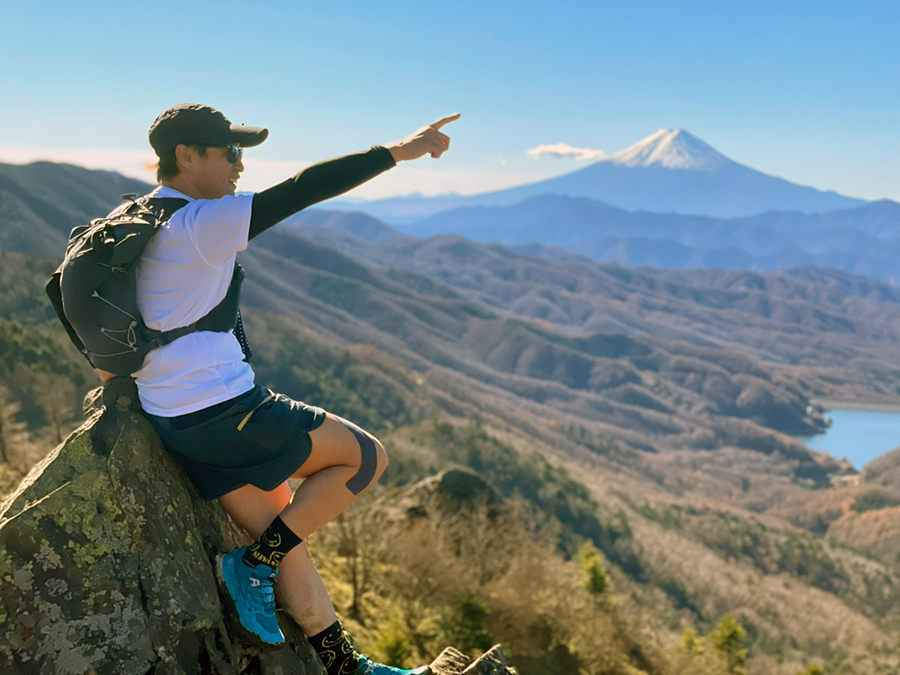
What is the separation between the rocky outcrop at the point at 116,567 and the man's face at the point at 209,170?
4.58 ft

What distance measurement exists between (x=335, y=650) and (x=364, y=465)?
132 centimetres

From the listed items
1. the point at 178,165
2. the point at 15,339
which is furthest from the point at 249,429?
the point at 15,339

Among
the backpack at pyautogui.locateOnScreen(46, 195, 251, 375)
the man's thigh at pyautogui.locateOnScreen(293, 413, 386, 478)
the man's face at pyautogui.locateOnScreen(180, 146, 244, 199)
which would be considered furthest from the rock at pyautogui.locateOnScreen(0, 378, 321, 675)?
the man's face at pyautogui.locateOnScreen(180, 146, 244, 199)

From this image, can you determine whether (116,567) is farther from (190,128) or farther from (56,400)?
(56,400)

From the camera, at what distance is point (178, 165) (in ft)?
12.8

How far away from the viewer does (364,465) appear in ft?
14.0

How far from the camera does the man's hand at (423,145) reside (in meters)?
4.11

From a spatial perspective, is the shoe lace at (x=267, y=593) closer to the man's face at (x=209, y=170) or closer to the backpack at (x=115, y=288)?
the backpack at (x=115, y=288)

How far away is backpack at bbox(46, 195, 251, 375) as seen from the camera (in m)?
3.60

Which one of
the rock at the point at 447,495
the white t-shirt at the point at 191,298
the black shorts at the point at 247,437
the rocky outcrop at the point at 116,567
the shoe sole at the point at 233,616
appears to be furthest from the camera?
the rock at the point at 447,495

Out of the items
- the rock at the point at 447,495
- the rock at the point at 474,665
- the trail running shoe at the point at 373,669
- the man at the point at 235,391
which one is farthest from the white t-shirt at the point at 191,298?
the rock at the point at 447,495

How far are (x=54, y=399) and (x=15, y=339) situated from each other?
82.9ft

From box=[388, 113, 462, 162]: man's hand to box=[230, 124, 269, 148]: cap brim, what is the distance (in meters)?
0.79

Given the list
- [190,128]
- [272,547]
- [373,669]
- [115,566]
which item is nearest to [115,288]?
[190,128]
